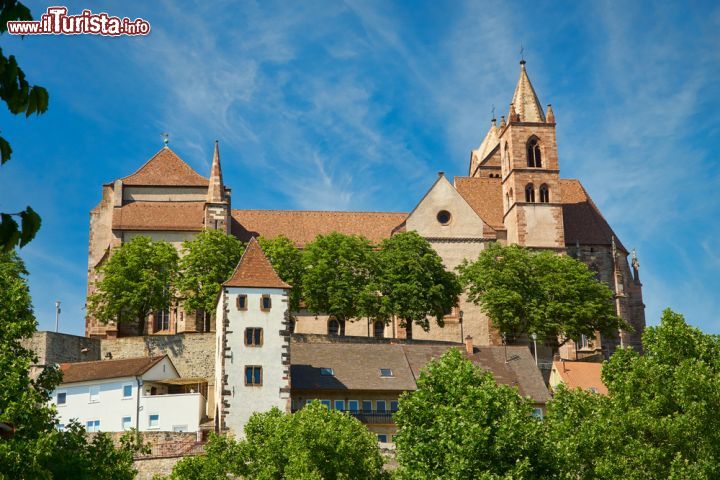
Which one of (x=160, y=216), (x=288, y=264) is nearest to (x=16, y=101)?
(x=288, y=264)

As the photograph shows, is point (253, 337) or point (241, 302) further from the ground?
point (241, 302)

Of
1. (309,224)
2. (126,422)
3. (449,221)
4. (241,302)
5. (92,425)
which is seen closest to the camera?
(241,302)

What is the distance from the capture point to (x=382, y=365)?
64500 millimetres

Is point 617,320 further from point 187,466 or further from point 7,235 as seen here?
point 7,235

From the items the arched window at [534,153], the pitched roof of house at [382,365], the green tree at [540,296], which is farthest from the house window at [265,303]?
the arched window at [534,153]

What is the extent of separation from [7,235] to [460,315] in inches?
3114

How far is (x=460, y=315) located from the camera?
87188 millimetres

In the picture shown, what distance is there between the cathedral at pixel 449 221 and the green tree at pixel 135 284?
213 cm

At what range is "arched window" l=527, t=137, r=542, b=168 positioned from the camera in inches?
3930

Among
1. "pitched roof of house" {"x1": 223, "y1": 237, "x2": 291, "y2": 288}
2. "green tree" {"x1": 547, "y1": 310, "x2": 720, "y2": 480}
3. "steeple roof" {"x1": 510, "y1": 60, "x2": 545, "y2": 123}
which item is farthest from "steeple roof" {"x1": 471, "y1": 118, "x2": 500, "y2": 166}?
"green tree" {"x1": 547, "y1": 310, "x2": 720, "y2": 480}

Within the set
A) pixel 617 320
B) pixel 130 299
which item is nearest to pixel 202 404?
pixel 130 299

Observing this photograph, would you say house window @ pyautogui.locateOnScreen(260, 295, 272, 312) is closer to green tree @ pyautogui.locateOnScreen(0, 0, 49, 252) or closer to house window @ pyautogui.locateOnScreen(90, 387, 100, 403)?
house window @ pyautogui.locateOnScreen(90, 387, 100, 403)

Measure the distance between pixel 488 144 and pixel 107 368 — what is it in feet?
234

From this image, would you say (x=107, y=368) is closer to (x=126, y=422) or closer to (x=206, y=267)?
(x=126, y=422)
